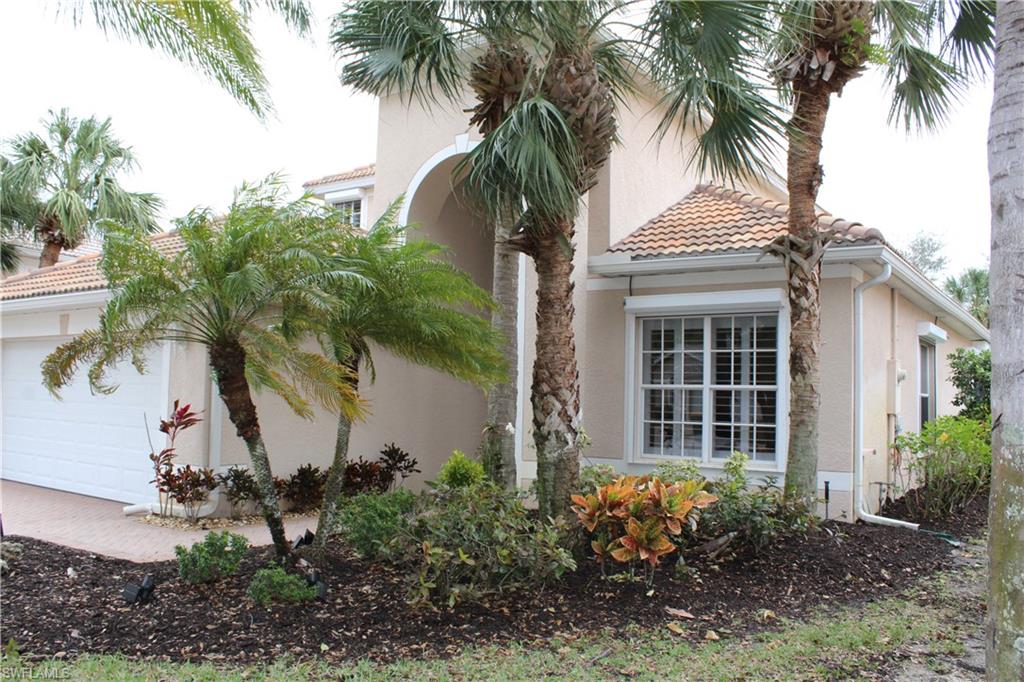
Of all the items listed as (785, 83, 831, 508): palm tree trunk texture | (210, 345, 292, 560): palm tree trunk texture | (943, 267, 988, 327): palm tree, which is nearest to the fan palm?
(785, 83, 831, 508): palm tree trunk texture

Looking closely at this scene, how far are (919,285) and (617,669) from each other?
9259 millimetres

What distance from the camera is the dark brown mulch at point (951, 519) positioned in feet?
33.5

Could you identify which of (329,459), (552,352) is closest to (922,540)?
A: (552,352)

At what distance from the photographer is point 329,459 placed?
11.9 m

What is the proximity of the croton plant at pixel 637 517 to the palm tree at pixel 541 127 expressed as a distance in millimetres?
655

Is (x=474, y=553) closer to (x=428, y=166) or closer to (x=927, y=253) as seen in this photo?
(x=428, y=166)

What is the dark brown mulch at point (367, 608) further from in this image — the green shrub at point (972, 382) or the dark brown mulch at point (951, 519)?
the green shrub at point (972, 382)

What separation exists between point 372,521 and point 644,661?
122 inches

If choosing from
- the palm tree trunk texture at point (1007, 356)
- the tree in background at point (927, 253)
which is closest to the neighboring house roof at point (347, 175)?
the palm tree trunk texture at point (1007, 356)

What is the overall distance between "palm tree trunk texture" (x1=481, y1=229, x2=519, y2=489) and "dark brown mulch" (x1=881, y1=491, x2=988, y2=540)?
5613mm

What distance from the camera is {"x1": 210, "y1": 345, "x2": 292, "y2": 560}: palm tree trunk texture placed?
6445 mm

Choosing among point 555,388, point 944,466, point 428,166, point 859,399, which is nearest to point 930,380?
point 944,466

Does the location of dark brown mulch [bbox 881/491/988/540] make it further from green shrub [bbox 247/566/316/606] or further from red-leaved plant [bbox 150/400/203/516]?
red-leaved plant [bbox 150/400/203/516]

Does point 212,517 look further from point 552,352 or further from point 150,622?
point 552,352
